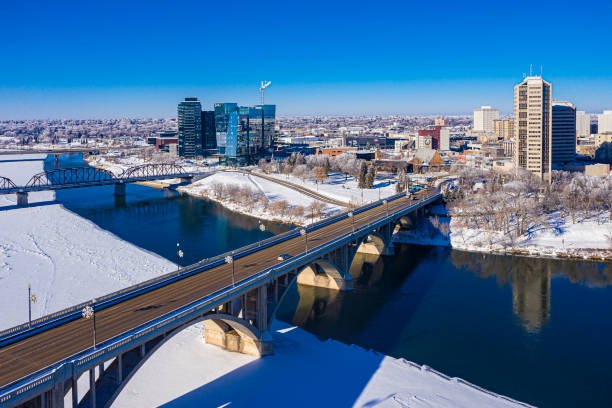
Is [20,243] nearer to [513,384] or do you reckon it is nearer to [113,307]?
[113,307]

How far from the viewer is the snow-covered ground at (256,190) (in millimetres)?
50406

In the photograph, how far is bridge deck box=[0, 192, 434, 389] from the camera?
13141 mm

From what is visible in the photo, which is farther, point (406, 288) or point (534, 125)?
point (534, 125)

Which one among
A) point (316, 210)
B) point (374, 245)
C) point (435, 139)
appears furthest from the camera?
point (435, 139)

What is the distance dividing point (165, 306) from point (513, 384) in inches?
497

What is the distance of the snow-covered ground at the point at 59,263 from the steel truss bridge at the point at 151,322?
8350 millimetres

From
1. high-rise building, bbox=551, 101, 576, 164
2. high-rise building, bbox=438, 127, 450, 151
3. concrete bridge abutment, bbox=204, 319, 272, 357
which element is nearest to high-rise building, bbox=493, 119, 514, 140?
high-rise building, bbox=438, 127, 450, 151

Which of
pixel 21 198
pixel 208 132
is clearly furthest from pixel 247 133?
pixel 21 198

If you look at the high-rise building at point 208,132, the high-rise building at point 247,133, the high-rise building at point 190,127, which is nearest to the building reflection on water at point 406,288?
the high-rise building at point 247,133

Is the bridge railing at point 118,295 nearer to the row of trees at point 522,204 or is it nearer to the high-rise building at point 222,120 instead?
the row of trees at point 522,204

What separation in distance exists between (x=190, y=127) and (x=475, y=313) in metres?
91.4

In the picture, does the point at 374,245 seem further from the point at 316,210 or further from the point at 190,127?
the point at 190,127

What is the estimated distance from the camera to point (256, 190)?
61.5m

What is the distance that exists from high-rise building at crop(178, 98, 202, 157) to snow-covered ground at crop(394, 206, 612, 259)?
7485 cm
